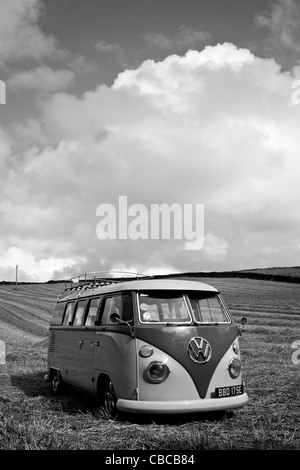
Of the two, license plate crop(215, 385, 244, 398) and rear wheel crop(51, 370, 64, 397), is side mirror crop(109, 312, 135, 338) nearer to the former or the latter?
license plate crop(215, 385, 244, 398)

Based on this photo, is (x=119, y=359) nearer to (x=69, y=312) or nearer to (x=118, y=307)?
(x=118, y=307)

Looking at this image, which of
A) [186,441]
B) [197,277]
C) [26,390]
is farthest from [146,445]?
[197,277]

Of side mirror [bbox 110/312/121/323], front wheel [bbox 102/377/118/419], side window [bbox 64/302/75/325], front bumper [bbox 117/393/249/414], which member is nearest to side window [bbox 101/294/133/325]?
side mirror [bbox 110/312/121/323]

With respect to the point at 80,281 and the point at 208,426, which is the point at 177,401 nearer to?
the point at 208,426

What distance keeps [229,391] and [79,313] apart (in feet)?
12.8

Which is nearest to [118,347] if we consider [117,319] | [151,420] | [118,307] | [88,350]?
[117,319]

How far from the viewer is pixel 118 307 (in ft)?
30.6

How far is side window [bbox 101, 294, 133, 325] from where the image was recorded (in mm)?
8975

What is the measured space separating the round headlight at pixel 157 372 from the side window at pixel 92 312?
7.28ft

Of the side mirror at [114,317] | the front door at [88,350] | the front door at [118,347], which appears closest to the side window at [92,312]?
the front door at [88,350]

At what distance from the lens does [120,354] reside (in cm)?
874

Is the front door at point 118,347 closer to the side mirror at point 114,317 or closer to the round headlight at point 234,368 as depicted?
the side mirror at point 114,317

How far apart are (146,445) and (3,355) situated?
11.4 m

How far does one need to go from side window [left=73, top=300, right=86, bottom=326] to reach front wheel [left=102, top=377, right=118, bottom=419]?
2.02m
